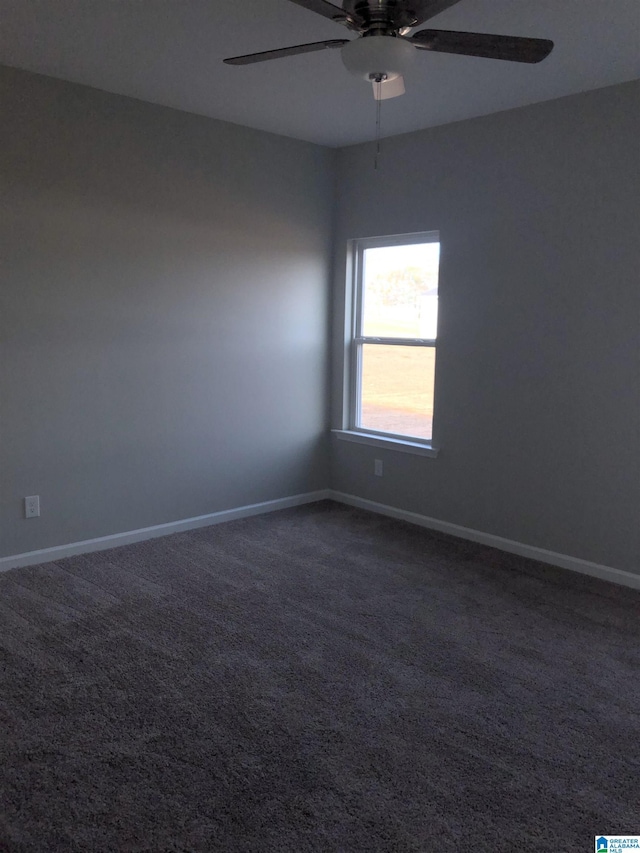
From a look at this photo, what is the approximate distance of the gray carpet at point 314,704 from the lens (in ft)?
6.46

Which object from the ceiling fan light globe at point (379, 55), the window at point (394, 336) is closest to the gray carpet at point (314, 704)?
the window at point (394, 336)

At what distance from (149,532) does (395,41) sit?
3.12 meters

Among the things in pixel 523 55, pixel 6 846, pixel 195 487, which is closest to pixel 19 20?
pixel 523 55

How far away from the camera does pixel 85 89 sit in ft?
12.2

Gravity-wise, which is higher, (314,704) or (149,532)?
(149,532)

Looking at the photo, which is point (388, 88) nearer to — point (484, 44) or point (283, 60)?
point (484, 44)

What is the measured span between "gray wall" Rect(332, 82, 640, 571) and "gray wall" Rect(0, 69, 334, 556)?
2.59ft

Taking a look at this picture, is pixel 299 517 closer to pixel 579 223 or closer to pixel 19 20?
pixel 579 223

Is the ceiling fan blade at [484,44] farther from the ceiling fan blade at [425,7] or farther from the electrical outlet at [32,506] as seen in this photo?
the electrical outlet at [32,506]

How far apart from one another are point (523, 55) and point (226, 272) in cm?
258

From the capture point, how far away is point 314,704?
100 inches

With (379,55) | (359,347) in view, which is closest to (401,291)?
(359,347)

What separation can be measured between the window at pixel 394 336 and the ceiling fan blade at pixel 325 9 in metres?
2.40

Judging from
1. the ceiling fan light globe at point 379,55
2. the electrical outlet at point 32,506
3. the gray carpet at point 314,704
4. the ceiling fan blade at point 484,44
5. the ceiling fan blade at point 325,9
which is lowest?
the gray carpet at point 314,704
